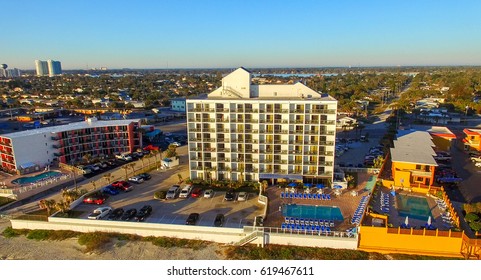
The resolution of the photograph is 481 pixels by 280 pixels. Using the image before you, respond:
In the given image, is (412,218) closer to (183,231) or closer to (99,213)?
(183,231)

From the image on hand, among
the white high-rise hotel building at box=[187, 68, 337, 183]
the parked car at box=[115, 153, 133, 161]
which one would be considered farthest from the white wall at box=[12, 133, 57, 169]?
the white high-rise hotel building at box=[187, 68, 337, 183]

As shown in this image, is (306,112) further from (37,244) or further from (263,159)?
(37,244)

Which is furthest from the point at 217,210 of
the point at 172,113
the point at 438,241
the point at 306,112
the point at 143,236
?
the point at 172,113

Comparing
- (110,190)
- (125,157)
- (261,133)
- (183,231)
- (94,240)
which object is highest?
(261,133)

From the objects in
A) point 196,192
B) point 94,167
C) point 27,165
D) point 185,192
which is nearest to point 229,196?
point 196,192

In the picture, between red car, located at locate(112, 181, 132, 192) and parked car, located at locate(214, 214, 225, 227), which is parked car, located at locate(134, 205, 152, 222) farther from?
parked car, located at locate(214, 214, 225, 227)

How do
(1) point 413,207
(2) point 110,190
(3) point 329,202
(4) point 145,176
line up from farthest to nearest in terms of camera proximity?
(4) point 145,176
(2) point 110,190
(3) point 329,202
(1) point 413,207
